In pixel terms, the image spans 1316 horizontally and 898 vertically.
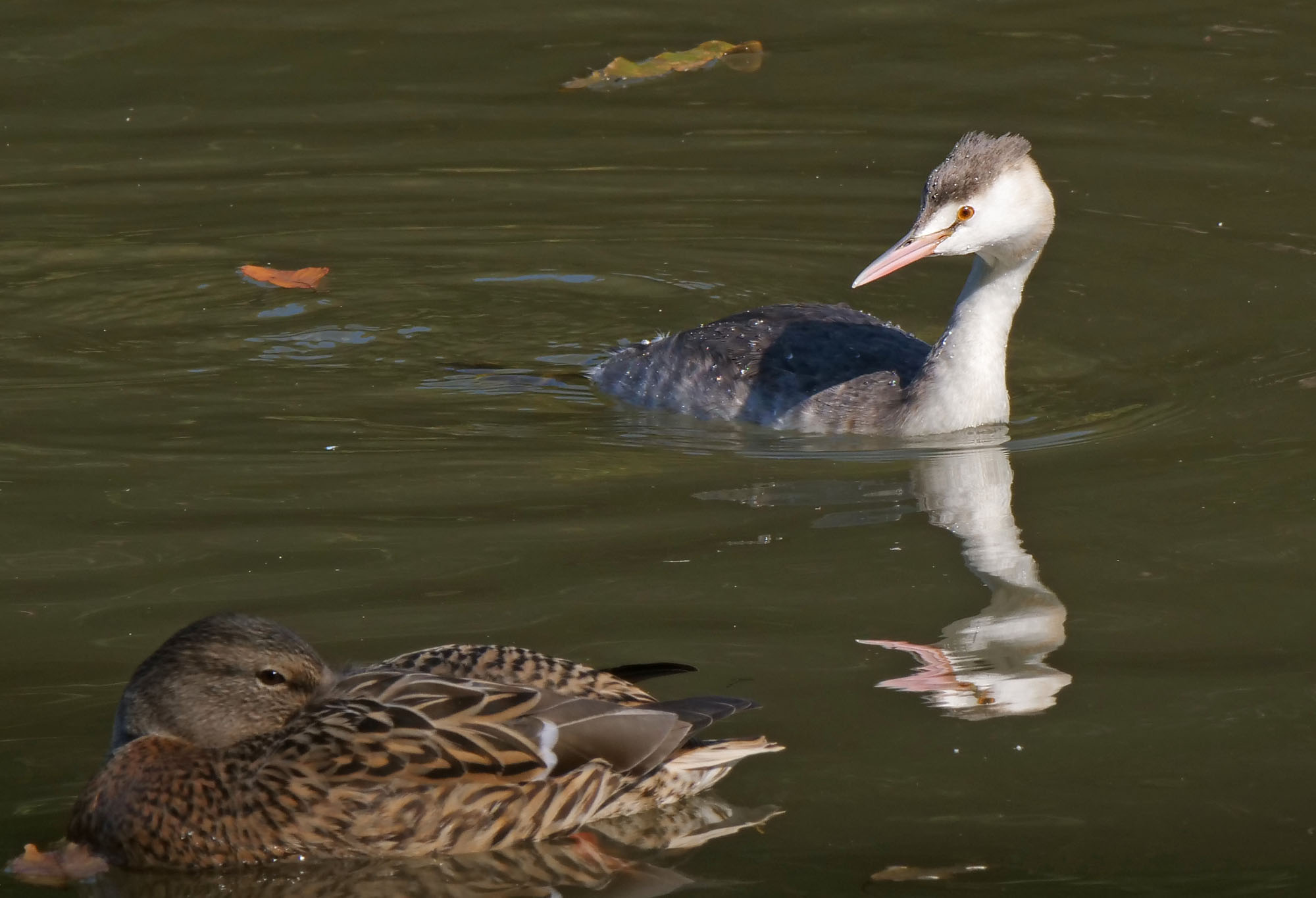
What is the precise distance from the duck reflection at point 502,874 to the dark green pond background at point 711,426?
134mm

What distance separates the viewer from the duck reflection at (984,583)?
5902 millimetres

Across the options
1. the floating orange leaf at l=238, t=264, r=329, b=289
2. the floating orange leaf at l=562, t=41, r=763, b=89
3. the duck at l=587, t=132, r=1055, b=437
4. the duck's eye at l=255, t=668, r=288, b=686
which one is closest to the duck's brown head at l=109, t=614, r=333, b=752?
the duck's eye at l=255, t=668, r=288, b=686

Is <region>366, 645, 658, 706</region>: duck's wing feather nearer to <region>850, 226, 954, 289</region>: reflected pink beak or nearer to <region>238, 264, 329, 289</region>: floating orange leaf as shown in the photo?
<region>850, 226, 954, 289</region>: reflected pink beak

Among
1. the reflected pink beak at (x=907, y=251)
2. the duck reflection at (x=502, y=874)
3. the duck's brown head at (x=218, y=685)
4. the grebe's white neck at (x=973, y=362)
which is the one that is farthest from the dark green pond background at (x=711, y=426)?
the reflected pink beak at (x=907, y=251)

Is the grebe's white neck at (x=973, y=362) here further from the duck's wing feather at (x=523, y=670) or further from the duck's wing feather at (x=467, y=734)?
the duck's wing feather at (x=467, y=734)

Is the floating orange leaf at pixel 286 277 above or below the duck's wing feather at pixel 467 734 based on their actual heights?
above

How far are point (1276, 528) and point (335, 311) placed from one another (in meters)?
5.48

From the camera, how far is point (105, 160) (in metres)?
13.1

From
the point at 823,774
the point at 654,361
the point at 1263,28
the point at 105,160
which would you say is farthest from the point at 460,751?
the point at 1263,28

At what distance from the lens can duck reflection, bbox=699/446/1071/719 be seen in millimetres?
5902

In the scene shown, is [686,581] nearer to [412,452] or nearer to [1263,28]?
[412,452]

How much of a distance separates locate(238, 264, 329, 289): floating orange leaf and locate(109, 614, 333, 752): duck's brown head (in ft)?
19.2

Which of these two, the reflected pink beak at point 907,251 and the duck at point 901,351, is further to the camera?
the duck at point 901,351

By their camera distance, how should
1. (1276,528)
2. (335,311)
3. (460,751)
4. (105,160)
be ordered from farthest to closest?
1. (105,160)
2. (335,311)
3. (1276,528)
4. (460,751)
